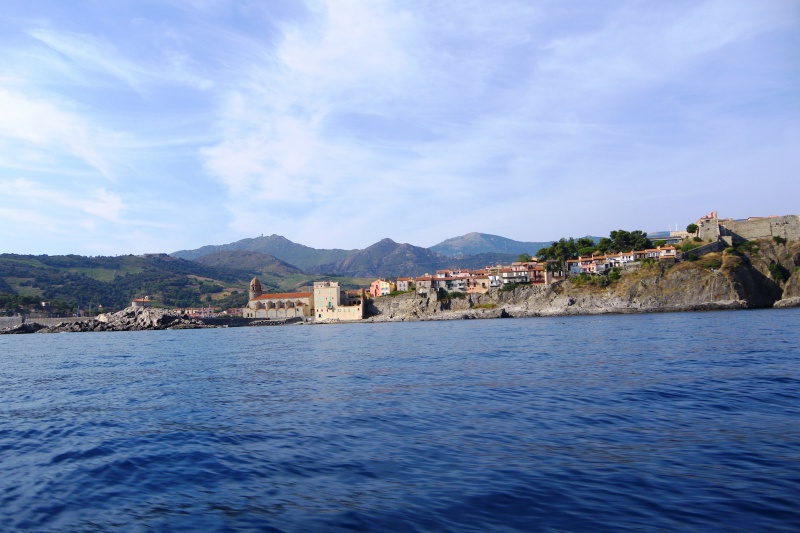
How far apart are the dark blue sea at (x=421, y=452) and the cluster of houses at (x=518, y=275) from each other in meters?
81.0

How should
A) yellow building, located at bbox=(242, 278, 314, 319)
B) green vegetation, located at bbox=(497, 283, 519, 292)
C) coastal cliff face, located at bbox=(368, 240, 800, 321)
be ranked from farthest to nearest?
1. yellow building, located at bbox=(242, 278, 314, 319)
2. green vegetation, located at bbox=(497, 283, 519, 292)
3. coastal cliff face, located at bbox=(368, 240, 800, 321)

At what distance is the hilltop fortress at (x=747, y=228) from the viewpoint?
84.5 meters

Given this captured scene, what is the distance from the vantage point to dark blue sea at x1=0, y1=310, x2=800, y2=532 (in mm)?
6770

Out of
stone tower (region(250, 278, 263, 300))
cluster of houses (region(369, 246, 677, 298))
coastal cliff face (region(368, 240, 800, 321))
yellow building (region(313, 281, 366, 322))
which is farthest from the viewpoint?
stone tower (region(250, 278, 263, 300))

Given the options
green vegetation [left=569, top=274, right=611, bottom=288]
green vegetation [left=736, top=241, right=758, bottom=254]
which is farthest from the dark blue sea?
green vegetation [left=736, top=241, right=758, bottom=254]

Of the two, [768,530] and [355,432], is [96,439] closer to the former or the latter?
[355,432]

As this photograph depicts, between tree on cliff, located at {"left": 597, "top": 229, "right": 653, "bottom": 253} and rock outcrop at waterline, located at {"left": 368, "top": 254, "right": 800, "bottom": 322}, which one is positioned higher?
tree on cliff, located at {"left": 597, "top": 229, "right": 653, "bottom": 253}

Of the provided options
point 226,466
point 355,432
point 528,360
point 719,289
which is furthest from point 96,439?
point 719,289

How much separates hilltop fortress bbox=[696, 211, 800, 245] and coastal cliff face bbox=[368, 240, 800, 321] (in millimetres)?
4502

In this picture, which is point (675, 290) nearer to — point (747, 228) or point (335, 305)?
point (747, 228)

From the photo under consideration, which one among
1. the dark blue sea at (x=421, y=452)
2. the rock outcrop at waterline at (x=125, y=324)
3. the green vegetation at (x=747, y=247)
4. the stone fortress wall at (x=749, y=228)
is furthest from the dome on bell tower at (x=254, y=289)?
Answer: the dark blue sea at (x=421, y=452)

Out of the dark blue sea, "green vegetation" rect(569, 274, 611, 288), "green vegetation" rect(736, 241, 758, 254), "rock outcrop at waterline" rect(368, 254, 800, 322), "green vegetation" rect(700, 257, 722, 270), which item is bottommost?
the dark blue sea

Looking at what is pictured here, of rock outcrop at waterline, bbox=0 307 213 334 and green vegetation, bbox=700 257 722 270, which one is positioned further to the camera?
rock outcrop at waterline, bbox=0 307 213 334

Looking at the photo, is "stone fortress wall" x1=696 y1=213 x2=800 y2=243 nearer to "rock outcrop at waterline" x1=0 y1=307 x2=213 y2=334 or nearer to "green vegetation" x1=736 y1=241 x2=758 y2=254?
"green vegetation" x1=736 y1=241 x2=758 y2=254
